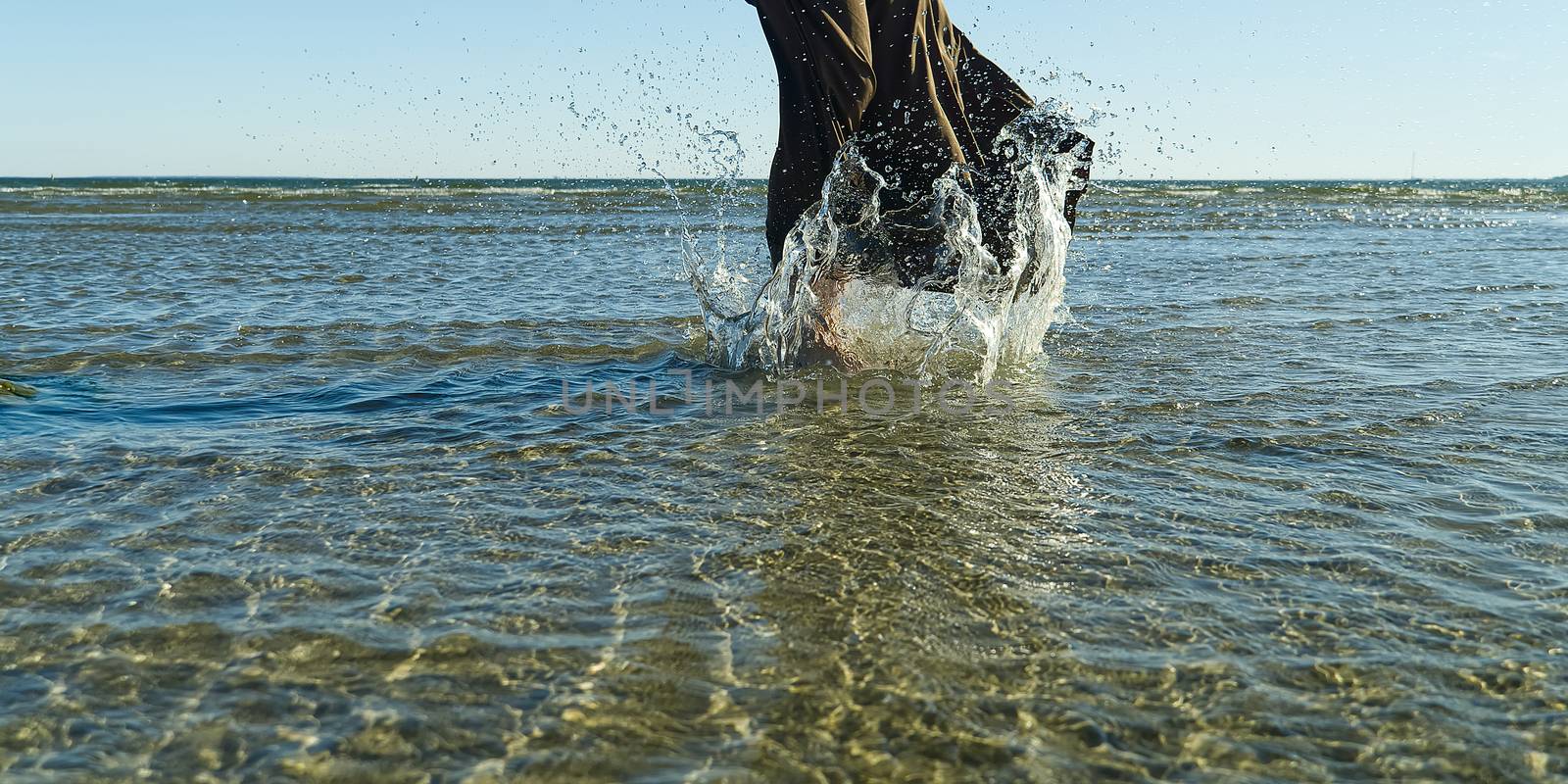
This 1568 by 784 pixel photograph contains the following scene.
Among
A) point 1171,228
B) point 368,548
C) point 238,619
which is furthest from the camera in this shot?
point 1171,228

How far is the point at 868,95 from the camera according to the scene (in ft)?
18.3

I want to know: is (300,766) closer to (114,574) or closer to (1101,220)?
(114,574)

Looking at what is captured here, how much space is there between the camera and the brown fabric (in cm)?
545

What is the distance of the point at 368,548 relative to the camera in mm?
3400

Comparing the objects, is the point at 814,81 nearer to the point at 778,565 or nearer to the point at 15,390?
the point at 778,565

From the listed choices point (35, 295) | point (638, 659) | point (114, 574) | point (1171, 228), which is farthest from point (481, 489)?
point (1171, 228)

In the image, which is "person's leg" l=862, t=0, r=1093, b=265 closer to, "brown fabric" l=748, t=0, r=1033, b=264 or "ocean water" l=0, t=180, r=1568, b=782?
"brown fabric" l=748, t=0, r=1033, b=264

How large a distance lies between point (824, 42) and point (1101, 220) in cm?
1763

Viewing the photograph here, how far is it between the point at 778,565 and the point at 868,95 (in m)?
3.01

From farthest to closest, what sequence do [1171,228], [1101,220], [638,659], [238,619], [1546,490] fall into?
[1101,220], [1171,228], [1546,490], [238,619], [638,659]
